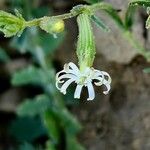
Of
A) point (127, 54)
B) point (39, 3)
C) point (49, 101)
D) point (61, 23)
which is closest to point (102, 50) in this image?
point (127, 54)

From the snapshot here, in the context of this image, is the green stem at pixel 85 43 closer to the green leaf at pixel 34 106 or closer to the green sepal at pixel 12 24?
the green sepal at pixel 12 24

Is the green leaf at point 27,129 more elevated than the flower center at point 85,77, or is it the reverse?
the green leaf at point 27,129

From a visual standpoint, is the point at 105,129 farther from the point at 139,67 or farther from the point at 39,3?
the point at 39,3

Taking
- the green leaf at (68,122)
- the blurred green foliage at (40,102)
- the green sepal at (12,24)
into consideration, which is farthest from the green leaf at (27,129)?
the green sepal at (12,24)

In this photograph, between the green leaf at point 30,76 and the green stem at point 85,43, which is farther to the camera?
the green leaf at point 30,76

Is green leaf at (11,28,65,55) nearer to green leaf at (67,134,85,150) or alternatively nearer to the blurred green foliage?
the blurred green foliage

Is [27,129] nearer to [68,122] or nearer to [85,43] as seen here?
[68,122]

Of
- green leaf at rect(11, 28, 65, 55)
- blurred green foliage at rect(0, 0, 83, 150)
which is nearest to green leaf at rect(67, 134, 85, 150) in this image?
blurred green foliage at rect(0, 0, 83, 150)
